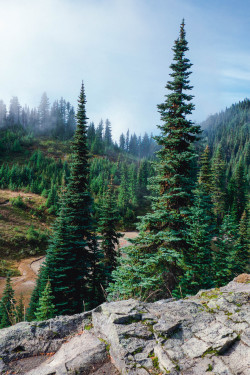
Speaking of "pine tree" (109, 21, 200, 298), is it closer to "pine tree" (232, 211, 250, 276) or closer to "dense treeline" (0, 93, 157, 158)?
"pine tree" (232, 211, 250, 276)

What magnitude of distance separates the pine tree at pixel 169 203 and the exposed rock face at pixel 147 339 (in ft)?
12.3

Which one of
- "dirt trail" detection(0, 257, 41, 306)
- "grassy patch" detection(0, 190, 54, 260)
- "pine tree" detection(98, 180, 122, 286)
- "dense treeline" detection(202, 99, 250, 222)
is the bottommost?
"dirt trail" detection(0, 257, 41, 306)

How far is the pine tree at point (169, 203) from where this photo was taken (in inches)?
412

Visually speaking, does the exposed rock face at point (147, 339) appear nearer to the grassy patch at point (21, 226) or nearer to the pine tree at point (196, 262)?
the pine tree at point (196, 262)

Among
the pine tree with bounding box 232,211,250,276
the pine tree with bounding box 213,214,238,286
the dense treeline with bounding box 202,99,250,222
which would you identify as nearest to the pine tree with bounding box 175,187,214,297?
the dense treeline with bounding box 202,99,250,222

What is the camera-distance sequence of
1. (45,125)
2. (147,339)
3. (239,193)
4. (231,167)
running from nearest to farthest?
1. (147,339)
2. (239,193)
3. (231,167)
4. (45,125)

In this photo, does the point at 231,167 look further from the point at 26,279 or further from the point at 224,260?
the point at 26,279

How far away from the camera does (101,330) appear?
5.83 metres

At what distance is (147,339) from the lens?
5.18 m

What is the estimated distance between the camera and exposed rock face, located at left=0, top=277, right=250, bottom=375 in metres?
4.47

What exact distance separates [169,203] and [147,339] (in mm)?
7321

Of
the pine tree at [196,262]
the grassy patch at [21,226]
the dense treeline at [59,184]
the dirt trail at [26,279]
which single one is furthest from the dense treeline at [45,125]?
the pine tree at [196,262]

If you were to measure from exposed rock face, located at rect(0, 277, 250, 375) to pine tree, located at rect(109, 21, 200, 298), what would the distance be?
375cm

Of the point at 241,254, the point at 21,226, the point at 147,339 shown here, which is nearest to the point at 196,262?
the point at 147,339
